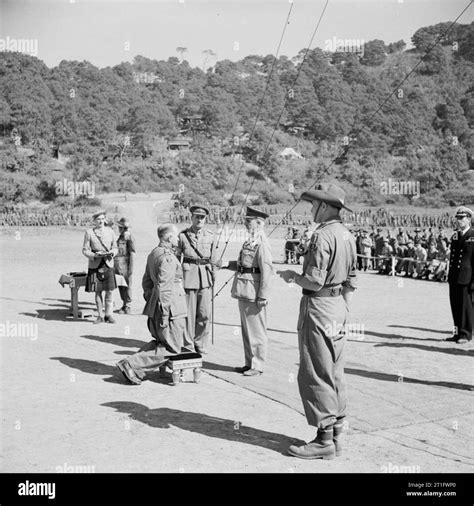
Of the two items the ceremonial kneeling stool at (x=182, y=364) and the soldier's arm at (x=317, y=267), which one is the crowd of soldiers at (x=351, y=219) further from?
the soldier's arm at (x=317, y=267)

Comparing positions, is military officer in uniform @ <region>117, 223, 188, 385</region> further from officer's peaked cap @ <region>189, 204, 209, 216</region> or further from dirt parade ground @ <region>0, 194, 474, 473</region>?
officer's peaked cap @ <region>189, 204, 209, 216</region>

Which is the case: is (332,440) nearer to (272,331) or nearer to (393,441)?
(393,441)

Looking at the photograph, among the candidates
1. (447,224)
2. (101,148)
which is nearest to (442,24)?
(101,148)

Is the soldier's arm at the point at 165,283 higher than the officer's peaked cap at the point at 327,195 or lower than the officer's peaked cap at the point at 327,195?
lower

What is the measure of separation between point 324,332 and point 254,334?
274 cm

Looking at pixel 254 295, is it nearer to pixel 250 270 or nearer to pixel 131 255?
pixel 250 270

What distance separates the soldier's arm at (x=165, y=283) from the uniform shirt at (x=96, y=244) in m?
3.62

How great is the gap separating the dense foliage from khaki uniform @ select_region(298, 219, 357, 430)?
1777 inches

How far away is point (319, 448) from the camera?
20.0 ft

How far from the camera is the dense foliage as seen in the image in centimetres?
7512

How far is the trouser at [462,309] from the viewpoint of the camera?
36.6 feet

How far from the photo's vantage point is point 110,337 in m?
10.9
